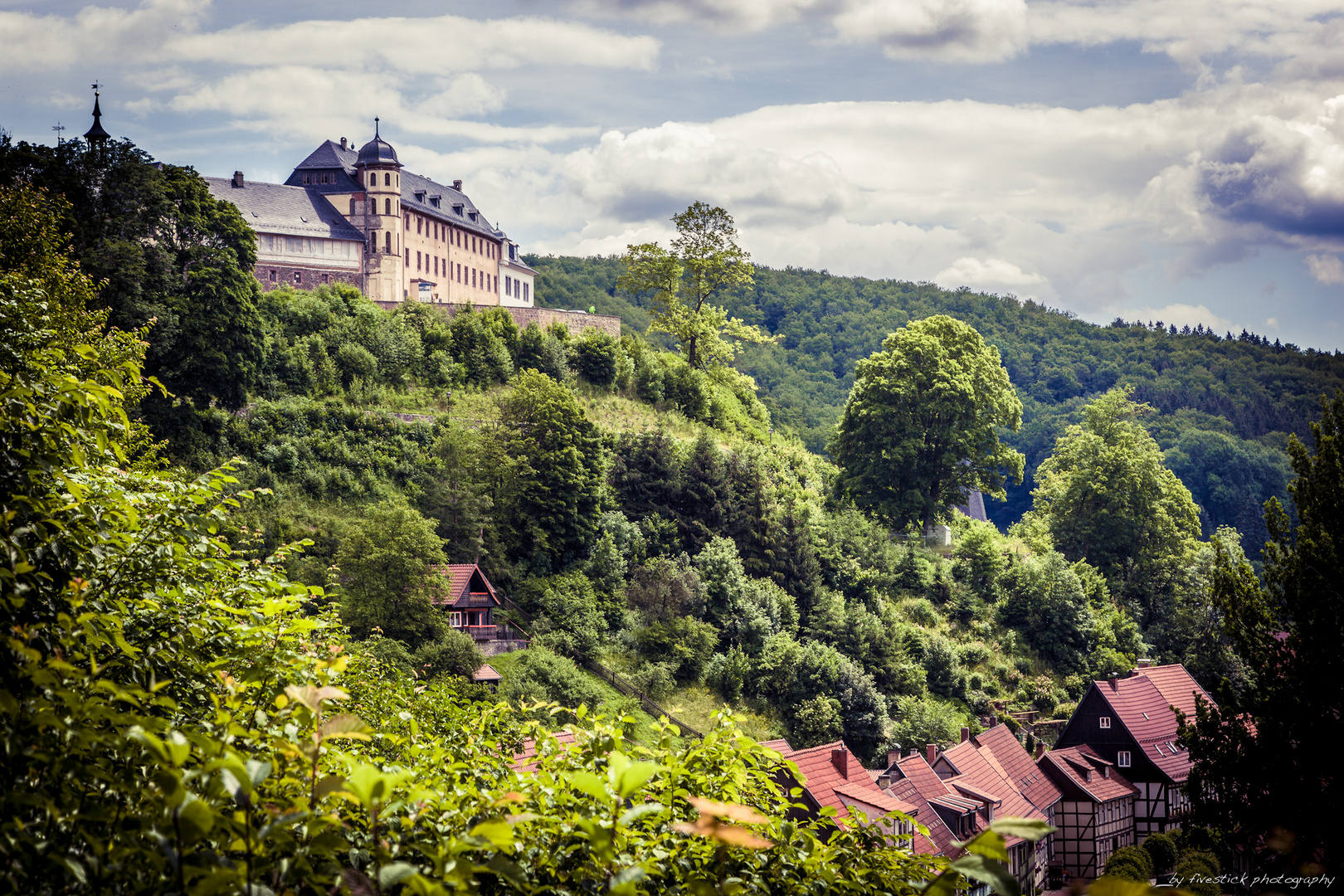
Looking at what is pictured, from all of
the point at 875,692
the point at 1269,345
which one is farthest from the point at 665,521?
the point at 1269,345

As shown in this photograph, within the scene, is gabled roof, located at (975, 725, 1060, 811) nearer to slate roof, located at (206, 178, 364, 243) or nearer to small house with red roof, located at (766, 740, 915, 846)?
small house with red roof, located at (766, 740, 915, 846)

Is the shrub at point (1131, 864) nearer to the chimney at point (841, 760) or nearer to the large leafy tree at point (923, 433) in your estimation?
the chimney at point (841, 760)

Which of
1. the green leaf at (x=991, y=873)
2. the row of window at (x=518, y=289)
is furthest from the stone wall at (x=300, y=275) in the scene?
the green leaf at (x=991, y=873)

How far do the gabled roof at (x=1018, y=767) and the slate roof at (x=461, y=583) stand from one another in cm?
1616

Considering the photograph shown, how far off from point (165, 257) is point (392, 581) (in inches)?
468

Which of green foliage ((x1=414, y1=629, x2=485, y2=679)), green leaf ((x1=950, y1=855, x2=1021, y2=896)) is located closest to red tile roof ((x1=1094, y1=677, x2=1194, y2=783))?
green foliage ((x1=414, y1=629, x2=485, y2=679))

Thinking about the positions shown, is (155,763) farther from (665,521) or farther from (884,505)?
(884,505)

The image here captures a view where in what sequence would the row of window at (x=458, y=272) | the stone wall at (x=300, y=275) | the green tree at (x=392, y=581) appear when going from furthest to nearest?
the row of window at (x=458, y=272) → the stone wall at (x=300, y=275) → the green tree at (x=392, y=581)

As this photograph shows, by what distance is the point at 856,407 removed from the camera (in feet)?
159

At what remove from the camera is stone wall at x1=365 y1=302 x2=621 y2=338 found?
4628cm

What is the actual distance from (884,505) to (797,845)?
1751 inches

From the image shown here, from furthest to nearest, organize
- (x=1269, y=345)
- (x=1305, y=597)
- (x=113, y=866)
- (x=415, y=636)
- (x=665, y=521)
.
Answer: (x=1269, y=345)
(x=665, y=521)
(x=415, y=636)
(x=1305, y=597)
(x=113, y=866)

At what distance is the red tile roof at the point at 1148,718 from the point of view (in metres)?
32.8

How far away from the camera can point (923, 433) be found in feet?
156
